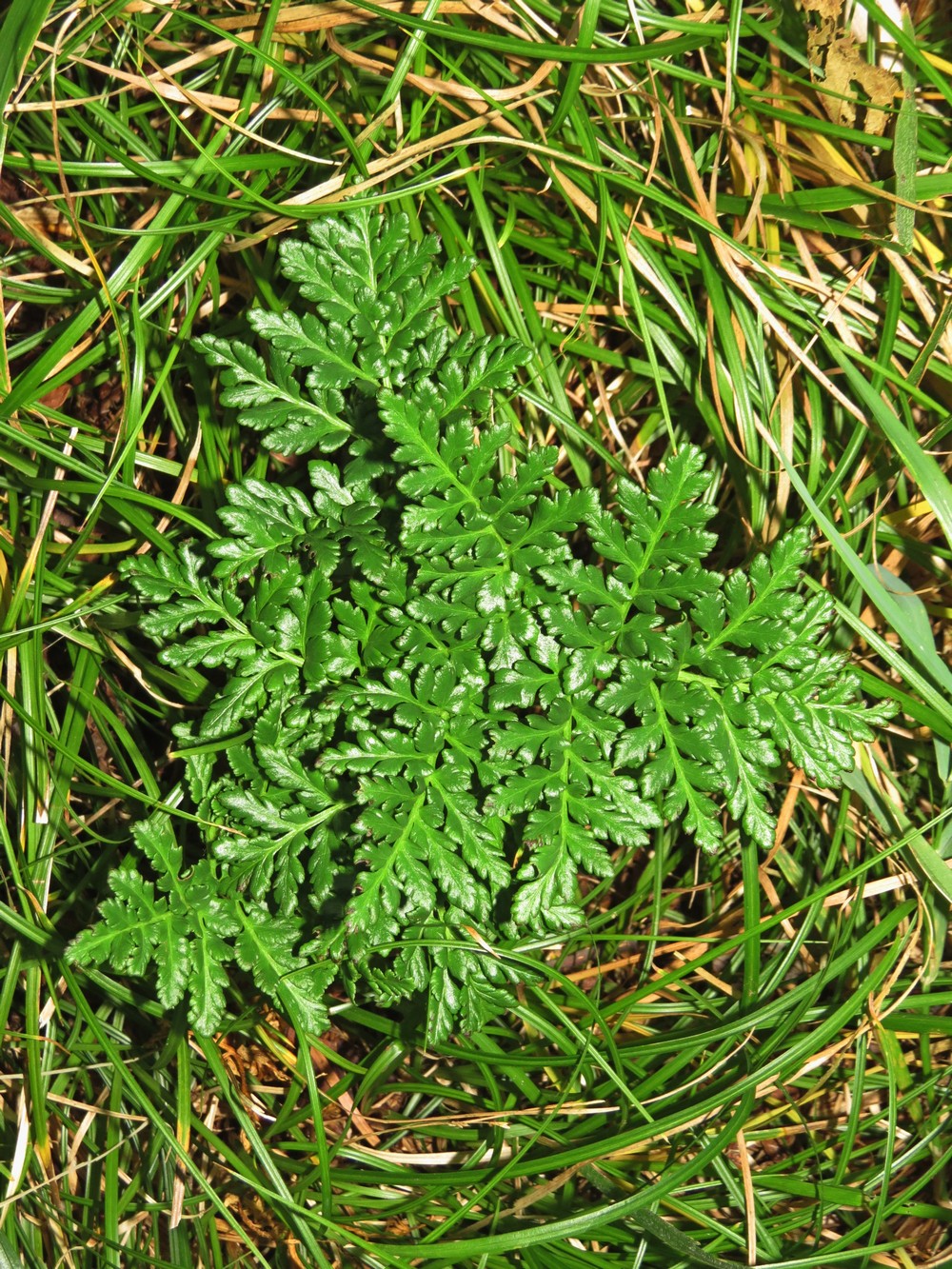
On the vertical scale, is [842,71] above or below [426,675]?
above

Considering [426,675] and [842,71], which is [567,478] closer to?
[426,675]

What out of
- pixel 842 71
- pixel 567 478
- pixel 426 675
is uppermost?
pixel 842 71

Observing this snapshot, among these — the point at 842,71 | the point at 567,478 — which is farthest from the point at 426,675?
the point at 842,71

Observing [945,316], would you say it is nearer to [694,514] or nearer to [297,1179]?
[694,514]

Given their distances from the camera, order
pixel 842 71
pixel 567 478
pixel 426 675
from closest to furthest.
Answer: pixel 426 675 < pixel 842 71 < pixel 567 478

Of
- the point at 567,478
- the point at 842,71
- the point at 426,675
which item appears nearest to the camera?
the point at 426,675

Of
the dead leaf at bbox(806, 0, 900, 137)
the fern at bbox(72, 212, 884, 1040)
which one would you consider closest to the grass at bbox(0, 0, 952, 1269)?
Result: the dead leaf at bbox(806, 0, 900, 137)

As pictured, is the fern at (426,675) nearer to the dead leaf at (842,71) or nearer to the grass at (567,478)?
the grass at (567,478)

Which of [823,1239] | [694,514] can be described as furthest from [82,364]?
[823,1239]
